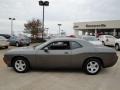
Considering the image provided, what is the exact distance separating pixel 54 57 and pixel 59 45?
586 millimetres

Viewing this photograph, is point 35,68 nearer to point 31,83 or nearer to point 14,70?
point 14,70

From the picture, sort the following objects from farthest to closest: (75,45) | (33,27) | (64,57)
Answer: (33,27), (75,45), (64,57)

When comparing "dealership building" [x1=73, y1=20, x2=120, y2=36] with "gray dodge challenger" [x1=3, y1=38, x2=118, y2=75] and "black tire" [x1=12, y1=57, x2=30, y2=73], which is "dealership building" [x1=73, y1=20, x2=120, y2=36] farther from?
"black tire" [x1=12, y1=57, x2=30, y2=73]

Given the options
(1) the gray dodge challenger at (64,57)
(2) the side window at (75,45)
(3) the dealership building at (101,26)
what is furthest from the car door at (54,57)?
(3) the dealership building at (101,26)

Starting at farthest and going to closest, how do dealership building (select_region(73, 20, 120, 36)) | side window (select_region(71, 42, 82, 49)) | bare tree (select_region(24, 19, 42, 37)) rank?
dealership building (select_region(73, 20, 120, 36)), bare tree (select_region(24, 19, 42, 37)), side window (select_region(71, 42, 82, 49))

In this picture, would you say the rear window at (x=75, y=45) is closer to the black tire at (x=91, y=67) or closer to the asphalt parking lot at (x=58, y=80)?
the black tire at (x=91, y=67)

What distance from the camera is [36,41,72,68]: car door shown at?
8.23m

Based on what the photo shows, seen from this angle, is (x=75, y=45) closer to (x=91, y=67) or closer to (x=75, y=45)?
(x=75, y=45)

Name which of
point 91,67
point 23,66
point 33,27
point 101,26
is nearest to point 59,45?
point 91,67

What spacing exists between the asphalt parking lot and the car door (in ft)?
1.22

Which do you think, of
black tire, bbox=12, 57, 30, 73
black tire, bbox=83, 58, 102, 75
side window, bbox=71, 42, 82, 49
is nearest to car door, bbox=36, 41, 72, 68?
side window, bbox=71, 42, 82, 49

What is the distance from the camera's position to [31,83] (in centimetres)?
673

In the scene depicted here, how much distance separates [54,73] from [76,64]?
0.98 meters

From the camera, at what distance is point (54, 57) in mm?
8250
